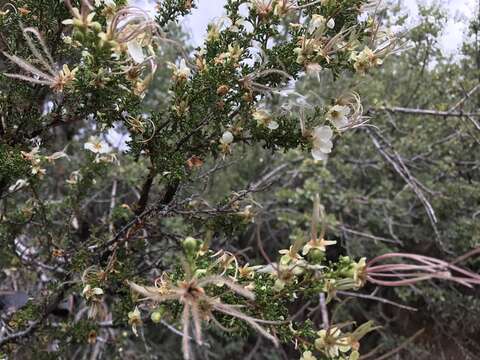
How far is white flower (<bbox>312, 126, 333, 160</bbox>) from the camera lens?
1303 millimetres

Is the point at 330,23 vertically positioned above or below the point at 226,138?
above

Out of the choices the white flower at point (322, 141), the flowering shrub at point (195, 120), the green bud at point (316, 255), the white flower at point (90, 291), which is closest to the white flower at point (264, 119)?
the flowering shrub at point (195, 120)

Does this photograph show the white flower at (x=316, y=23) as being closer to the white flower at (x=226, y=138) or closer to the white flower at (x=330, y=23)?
the white flower at (x=330, y=23)

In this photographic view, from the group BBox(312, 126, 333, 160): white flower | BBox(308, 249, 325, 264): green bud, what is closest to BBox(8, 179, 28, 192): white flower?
BBox(312, 126, 333, 160): white flower

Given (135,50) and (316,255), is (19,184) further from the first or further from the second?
(316,255)

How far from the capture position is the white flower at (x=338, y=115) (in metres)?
1.33

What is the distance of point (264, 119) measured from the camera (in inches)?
54.2

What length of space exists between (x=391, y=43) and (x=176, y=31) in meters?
3.88

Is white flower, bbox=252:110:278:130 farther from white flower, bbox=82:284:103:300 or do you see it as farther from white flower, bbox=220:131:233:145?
white flower, bbox=82:284:103:300

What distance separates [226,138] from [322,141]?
0.89ft

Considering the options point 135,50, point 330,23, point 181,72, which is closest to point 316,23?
point 330,23

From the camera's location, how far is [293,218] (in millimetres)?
3545

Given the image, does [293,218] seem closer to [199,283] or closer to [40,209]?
[40,209]

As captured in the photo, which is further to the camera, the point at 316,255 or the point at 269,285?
the point at 269,285
